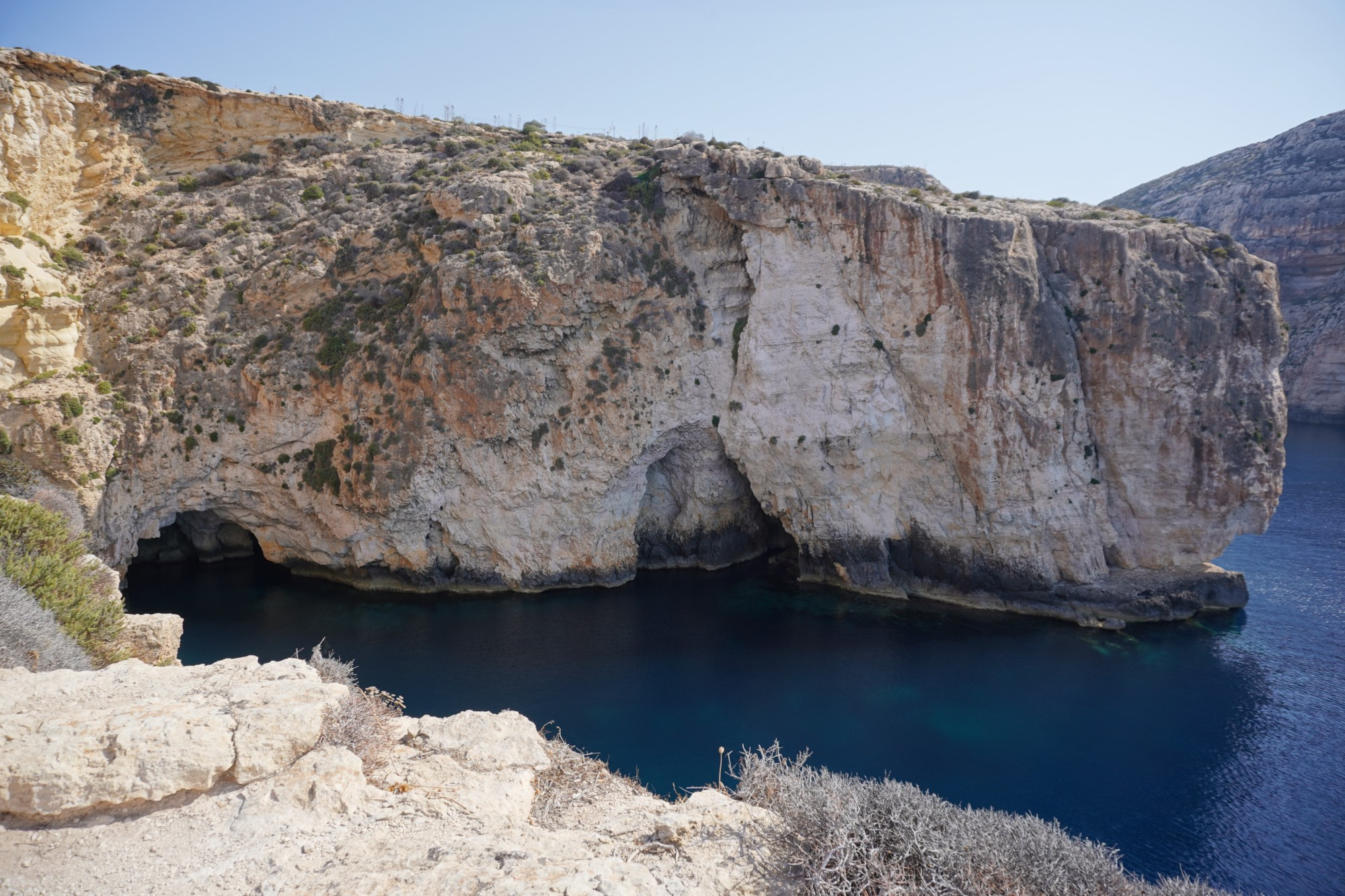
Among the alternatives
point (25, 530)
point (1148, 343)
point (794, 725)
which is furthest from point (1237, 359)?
point (25, 530)

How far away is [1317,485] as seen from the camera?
148 feet

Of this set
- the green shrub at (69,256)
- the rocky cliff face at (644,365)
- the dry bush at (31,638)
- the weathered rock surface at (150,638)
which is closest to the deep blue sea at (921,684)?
the rocky cliff face at (644,365)

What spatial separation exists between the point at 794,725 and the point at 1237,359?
22.7 metres

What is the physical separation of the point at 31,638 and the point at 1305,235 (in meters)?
93.4

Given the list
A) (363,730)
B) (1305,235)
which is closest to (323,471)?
(363,730)

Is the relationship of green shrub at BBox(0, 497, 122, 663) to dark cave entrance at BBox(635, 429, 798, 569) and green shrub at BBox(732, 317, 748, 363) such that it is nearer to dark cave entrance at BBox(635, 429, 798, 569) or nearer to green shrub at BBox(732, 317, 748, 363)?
dark cave entrance at BBox(635, 429, 798, 569)

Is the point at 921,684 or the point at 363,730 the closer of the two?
the point at 363,730

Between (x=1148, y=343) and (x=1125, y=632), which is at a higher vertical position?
(x=1148, y=343)

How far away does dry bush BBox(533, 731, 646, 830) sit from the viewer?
9.52 meters

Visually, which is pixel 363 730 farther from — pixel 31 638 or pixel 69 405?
pixel 69 405

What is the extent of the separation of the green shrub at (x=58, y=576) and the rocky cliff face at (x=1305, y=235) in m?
87.0

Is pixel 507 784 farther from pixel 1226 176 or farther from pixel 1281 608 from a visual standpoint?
pixel 1226 176

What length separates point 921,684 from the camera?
23609 mm

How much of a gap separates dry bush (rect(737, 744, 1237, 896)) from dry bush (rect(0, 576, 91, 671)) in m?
11.6
